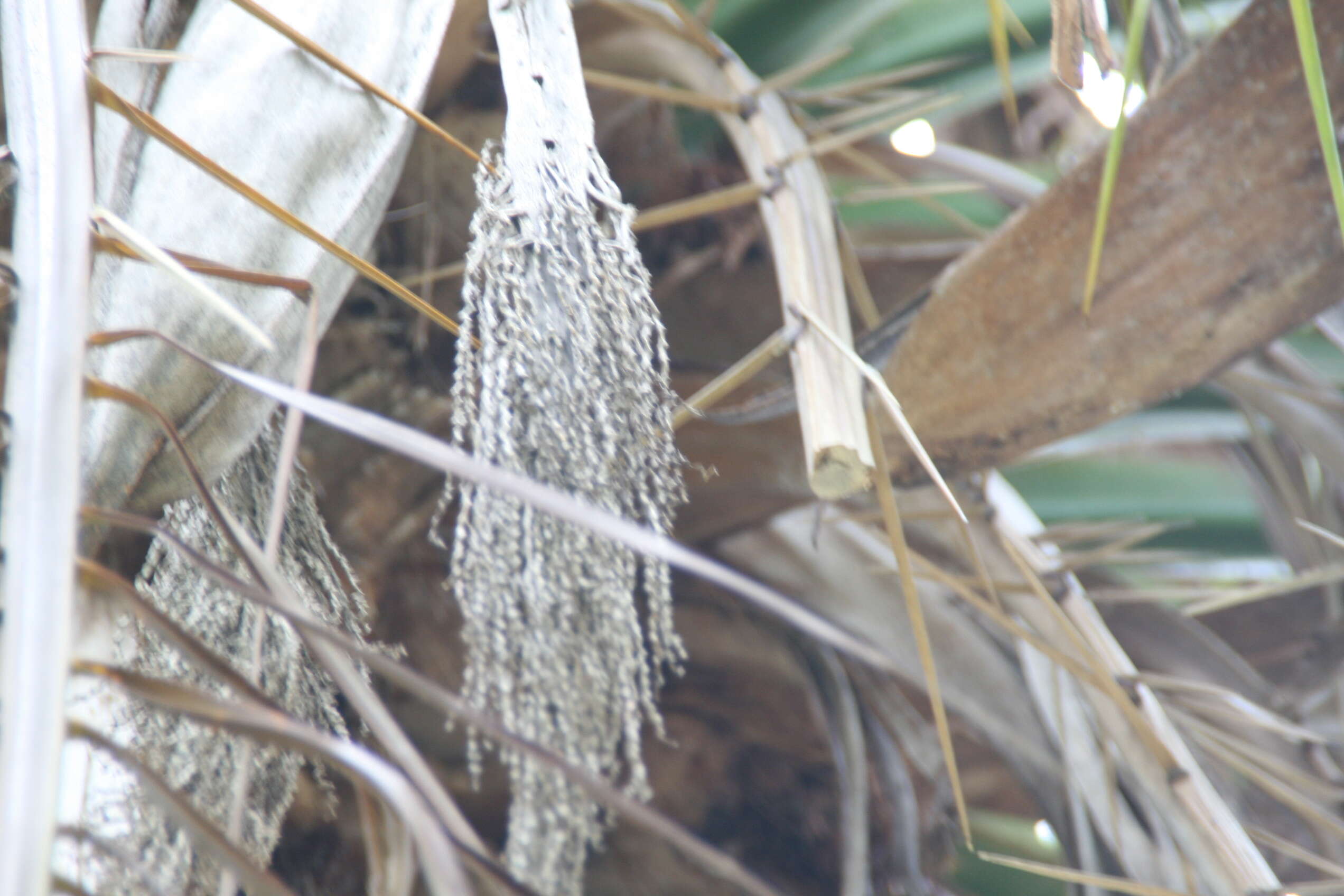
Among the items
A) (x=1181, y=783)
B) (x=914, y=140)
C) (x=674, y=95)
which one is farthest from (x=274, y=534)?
(x=914, y=140)

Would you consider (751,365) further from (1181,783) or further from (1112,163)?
(1181,783)

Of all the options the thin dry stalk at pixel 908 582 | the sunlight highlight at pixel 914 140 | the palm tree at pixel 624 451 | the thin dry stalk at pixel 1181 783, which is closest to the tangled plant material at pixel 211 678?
the palm tree at pixel 624 451

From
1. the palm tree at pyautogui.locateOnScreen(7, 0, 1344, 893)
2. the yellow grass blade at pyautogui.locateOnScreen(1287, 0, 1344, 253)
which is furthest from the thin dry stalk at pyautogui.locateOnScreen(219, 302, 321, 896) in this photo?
the yellow grass blade at pyautogui.locateOnScreen(1287, 0, 1344, 253)

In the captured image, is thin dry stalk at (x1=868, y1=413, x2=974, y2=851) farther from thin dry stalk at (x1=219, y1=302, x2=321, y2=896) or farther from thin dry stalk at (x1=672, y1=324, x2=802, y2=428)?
thin dry stalk at (x1=219, y1=302, x2=321, y2=896)

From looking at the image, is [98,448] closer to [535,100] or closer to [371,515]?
[535,100]

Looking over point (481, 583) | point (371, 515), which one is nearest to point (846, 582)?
point (371, 515)

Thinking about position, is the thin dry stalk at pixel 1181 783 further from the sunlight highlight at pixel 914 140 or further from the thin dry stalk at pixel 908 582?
the sunlight highlight at pixel 914 140
